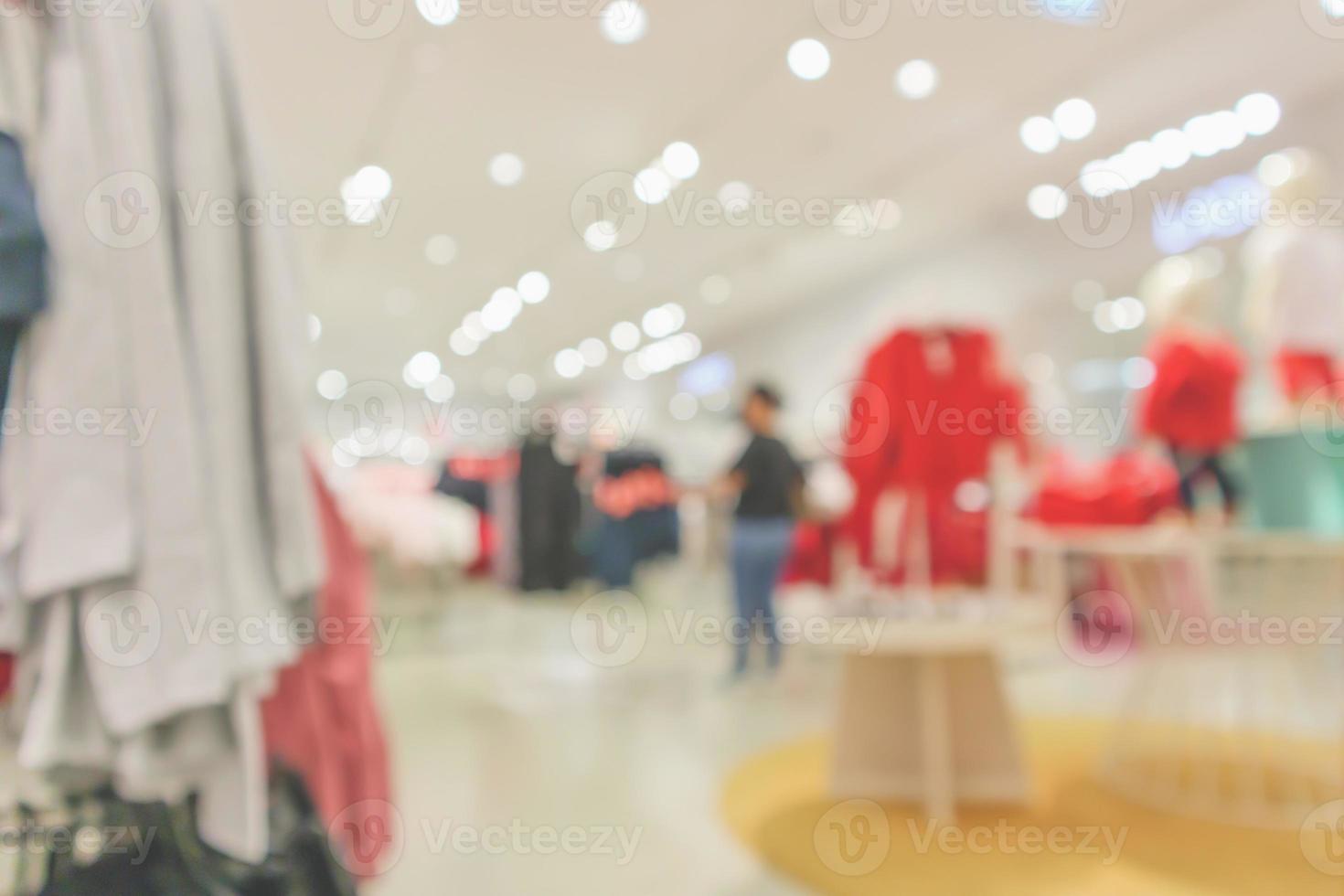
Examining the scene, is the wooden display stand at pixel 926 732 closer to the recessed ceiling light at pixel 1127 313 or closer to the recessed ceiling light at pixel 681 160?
the recessed ceiling light at pixel 681 160

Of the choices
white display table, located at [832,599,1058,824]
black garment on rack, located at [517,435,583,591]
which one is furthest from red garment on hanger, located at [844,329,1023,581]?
black garment on rack, located at [517,435,583,591]

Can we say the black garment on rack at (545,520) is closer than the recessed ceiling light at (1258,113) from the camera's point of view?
Yes

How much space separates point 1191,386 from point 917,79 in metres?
1.97

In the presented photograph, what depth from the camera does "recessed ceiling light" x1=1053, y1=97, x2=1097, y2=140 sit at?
444 centimetres

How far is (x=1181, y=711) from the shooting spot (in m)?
2.85

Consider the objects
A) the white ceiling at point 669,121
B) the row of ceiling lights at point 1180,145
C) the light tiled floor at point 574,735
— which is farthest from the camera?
the row of ceiling lights at point 1180,145

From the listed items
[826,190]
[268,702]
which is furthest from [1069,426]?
[268,702]

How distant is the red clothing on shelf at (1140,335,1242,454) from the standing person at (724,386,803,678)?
1.72 meters

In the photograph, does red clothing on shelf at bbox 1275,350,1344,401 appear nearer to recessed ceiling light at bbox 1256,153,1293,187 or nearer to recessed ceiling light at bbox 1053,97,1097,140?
recessed ceiling light at bbox 1256,153,1293,187

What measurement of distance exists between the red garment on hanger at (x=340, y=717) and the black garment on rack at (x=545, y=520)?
282cm

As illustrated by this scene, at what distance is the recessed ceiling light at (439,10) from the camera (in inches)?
116

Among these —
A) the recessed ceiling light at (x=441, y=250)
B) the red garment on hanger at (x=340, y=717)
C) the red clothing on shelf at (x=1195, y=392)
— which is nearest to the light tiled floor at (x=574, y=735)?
the red garment on hanger at (x=340, y=717)

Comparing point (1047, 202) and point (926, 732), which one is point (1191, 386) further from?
point (1047, 202)

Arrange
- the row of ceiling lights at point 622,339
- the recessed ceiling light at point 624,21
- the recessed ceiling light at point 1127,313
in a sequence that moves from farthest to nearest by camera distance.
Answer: the row of ceiling lights at point 622,339 < the recessed ceiling light at point 1127,313 < the recessed ceiling light at point 624,21
